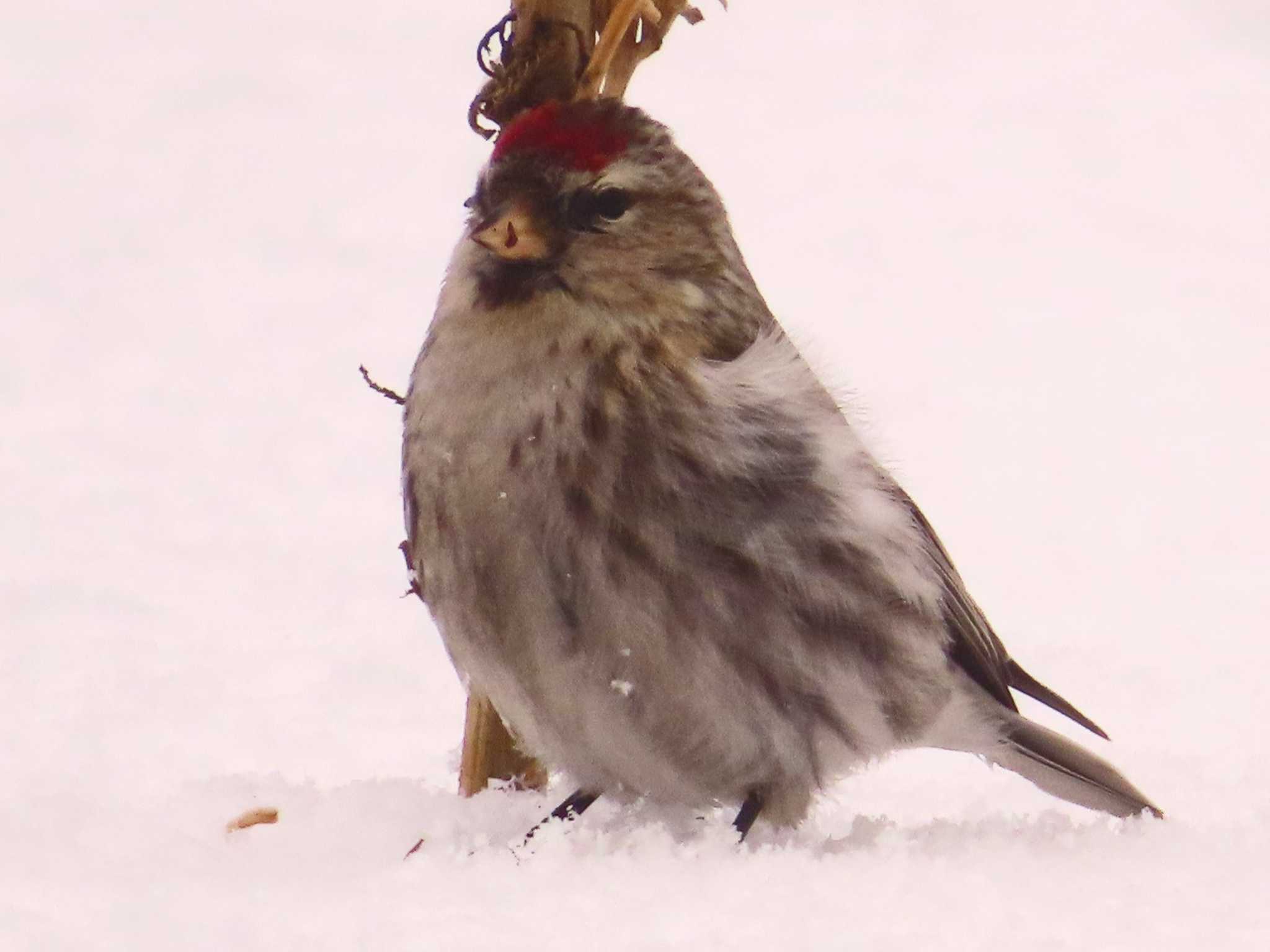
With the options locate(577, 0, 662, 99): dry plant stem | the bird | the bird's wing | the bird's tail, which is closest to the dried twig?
locate(577, 0, 662, 99): dry plant stem

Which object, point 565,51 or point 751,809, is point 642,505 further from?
point 565,51

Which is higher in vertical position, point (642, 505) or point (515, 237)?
point (515, 237)

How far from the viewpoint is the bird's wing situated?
7.47 ft

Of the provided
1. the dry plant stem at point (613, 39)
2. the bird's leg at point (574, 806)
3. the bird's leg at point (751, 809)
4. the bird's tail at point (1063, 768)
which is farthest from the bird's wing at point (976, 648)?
the dry plant stem at point (613, 39)

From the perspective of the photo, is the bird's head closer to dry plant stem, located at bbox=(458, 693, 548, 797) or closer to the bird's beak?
the bird's beak

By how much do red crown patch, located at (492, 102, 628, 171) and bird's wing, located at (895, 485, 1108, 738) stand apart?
56cm

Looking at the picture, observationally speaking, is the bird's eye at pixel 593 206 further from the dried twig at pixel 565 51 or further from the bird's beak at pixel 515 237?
the dried twig at pixel 565 51

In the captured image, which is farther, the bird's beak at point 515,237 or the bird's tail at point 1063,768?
the bird's tail at point 1063,768

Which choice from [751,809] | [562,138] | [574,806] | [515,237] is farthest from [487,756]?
[562,138]

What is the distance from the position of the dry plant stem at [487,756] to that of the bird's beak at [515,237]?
2.01ft

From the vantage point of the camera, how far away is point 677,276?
2090mm

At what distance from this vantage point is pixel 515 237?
78.7 inches

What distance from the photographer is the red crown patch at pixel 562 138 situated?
6.51 ft

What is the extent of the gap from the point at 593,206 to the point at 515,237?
0.33 ft
